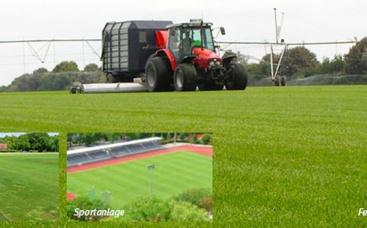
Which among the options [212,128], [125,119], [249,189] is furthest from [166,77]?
[249,189]

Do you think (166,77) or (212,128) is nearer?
(212,128)

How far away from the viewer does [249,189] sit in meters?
5.34

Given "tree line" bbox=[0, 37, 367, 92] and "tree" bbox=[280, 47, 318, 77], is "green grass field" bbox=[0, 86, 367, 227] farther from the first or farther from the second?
"tree" bbox=[280, 47, 318, 77]

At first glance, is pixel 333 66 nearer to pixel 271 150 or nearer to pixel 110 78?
pixel 110 78

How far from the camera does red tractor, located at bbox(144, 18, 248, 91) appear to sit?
23547mm

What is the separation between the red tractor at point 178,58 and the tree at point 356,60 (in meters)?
24.9

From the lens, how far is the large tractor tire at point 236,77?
2452 centimetres

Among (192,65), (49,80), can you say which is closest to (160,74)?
(192,65)

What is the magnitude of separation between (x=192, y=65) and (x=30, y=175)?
19.5 m

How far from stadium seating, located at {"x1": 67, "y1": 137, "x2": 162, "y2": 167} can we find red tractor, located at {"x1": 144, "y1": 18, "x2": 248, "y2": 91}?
19056 millimetres

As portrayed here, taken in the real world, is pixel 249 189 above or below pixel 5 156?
below

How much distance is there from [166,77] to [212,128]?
15218mm

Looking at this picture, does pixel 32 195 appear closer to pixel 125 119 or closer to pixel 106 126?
pixel 106 126

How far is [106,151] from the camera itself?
162 inches
